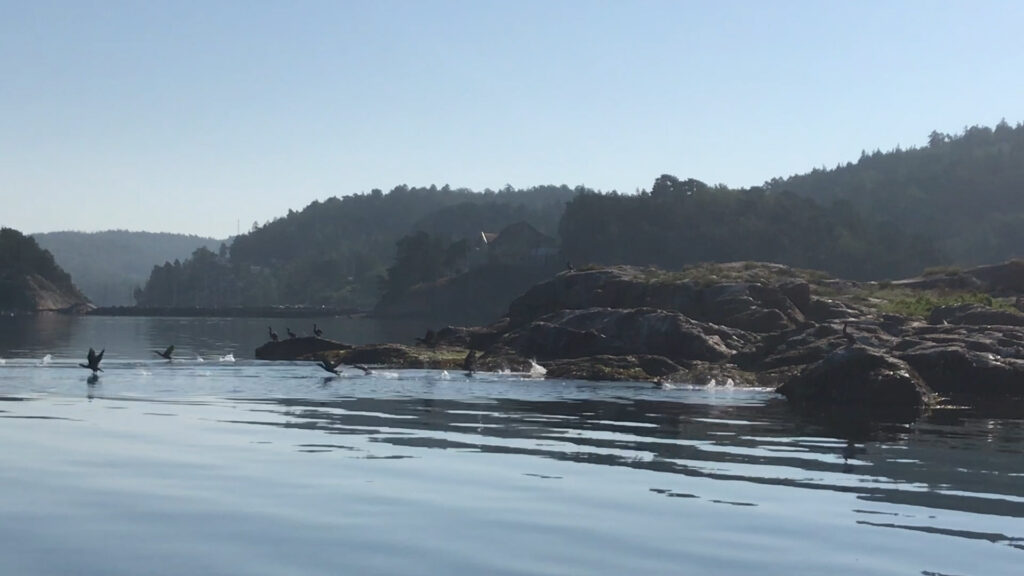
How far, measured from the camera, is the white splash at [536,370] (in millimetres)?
50688

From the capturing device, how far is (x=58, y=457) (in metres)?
22.1

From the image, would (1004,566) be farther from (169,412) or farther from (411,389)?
(411,389)

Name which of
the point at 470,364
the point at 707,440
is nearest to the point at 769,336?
the point at 470,364

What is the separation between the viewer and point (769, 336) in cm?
5166

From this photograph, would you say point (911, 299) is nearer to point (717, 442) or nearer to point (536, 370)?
point (536, 370)

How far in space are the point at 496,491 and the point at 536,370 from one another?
32870 mm

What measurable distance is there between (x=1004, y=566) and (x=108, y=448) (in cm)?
1645

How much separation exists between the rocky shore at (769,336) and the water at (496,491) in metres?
3.90

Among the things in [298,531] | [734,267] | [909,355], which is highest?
[734,267]

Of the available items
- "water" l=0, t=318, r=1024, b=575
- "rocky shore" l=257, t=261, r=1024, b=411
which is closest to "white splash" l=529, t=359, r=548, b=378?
"rocky shore" l=257, t=261, r=1024, b=411

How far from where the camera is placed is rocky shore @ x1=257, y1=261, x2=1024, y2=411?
38844mm

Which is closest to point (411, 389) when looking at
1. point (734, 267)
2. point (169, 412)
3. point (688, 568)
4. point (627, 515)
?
point (169, 412)

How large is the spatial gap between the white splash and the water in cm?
1536

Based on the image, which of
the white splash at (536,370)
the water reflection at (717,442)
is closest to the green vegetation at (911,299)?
the white splash at (536,370)
